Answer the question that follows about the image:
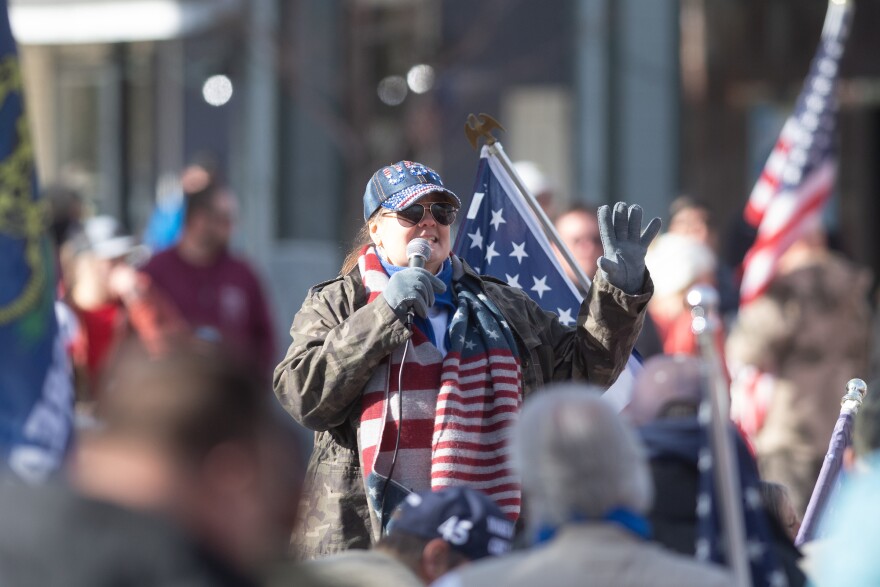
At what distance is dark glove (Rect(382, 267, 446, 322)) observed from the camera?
4.54 meters

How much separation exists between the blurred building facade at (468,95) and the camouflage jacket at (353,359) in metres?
7.67

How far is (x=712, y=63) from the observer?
1421cm

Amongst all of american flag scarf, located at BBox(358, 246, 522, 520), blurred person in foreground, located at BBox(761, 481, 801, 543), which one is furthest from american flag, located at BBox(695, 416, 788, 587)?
american flag scarf, located at BBox(358, 246, 522, 520)

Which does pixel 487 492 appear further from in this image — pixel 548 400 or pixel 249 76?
pixel 249 76

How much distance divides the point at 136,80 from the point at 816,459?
391 inches

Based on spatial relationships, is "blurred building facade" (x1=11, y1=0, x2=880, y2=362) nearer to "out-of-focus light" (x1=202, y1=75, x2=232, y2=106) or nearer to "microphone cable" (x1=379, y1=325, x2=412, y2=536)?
"out-of-focus light" (x1=202, y1=75, x2=232, y2=106)

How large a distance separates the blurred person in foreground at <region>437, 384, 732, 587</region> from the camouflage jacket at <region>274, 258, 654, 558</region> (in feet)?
4.90

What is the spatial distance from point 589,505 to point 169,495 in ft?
2.91

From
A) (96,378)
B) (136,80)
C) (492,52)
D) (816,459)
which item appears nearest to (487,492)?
(816,459)

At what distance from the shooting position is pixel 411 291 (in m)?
4.54

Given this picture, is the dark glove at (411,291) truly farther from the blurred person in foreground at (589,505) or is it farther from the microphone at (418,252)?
the blurred person in foreground at (589,505)

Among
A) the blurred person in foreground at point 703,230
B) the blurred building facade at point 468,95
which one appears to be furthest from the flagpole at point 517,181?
the blurred building facade at point 468,95

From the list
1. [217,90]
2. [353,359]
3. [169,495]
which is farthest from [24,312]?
[217,90]

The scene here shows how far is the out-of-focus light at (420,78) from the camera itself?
13031 millimetres
